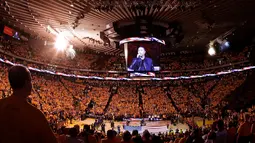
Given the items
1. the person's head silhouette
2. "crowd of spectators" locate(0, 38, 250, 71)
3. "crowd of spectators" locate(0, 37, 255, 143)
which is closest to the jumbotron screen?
"crowd of spectators" locate(0, 37, 255, 143)

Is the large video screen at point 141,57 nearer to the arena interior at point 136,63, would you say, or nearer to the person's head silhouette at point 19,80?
the arena interior at point 136,63

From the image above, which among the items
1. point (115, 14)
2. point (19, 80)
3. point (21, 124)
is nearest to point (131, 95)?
point (115, 14)

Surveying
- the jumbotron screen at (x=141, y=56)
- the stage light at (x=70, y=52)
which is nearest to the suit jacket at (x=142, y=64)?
the jumbotron screen at (x=141, y=56)

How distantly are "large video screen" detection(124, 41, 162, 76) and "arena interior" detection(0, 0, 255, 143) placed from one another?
0.26 ft

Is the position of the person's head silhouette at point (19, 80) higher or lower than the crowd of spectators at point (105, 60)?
lower

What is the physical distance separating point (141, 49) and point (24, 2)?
9298 millimetres

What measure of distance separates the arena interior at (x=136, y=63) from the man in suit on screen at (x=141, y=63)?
8cm

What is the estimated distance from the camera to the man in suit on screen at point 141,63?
78.6 feet

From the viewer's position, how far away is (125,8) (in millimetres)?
20453

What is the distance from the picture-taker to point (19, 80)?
2469 mm

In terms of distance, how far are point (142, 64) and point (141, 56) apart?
640 millimetres

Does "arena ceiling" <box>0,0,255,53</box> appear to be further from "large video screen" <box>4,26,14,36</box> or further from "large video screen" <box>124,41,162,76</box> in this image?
"large video screen" <box>124,41,162,76</box>

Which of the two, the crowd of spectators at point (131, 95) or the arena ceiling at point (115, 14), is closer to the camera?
the arena ceiling at point (115, 14)

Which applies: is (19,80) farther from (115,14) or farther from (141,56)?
(141,56)
